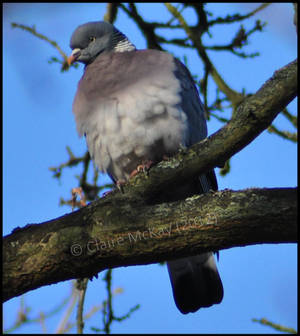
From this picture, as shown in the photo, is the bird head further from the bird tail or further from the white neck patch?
the bird tail

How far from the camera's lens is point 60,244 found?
8.72 ft

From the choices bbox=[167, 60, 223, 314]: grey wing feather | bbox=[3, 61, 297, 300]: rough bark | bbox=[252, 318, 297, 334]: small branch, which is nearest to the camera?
bbox=[3, 61, 297, 300]: rough bark

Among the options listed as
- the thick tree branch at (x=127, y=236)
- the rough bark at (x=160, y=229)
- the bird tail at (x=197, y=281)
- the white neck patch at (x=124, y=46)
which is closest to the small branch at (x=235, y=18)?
the white neck patch at (x=124, y=46)

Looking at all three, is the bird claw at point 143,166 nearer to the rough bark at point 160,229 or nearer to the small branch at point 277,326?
the rough bark at point 160,229

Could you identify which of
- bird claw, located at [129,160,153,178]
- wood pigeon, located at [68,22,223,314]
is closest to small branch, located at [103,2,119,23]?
wood pigeon, located at [68,22,223,314]

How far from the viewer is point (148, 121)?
12.0 feet

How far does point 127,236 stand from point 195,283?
1.60m

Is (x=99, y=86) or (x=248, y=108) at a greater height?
(x=99, y=86)

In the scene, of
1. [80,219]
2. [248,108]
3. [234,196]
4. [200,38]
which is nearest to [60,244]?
[80,219]

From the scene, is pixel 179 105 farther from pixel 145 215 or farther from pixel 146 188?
pixel 145 215

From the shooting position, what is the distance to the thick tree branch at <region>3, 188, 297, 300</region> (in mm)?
2523

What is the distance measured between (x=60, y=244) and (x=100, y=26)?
2.44m

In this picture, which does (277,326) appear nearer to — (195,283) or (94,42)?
(195,283)

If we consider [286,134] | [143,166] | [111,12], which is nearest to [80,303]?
[143,166]
